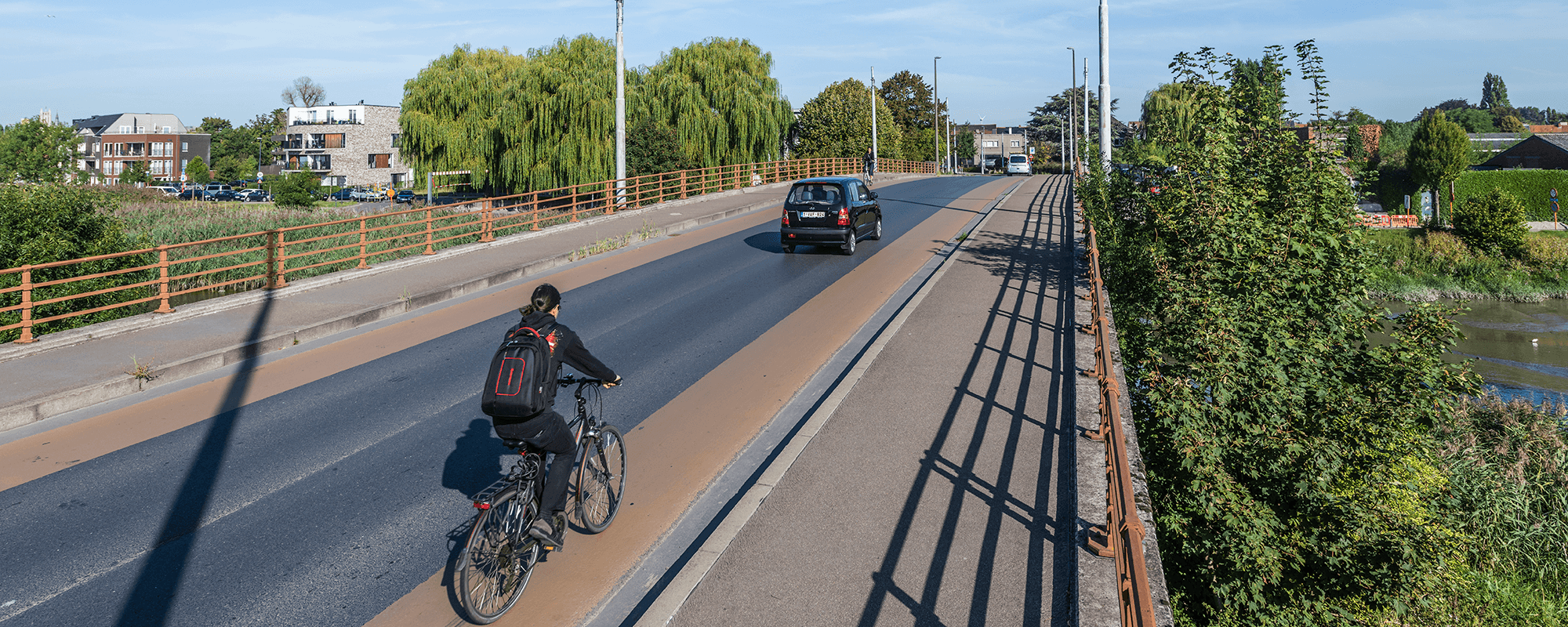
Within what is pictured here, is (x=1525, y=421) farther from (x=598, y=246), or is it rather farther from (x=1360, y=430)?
(x=598, y=246)

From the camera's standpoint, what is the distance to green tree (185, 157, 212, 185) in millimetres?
114250

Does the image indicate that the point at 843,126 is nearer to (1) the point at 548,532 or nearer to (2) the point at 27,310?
(2) the point at 27,310

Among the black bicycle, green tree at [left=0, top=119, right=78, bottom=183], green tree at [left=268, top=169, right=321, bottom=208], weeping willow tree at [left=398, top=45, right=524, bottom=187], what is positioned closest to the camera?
the black bicycle

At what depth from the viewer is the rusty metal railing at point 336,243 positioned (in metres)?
11.9

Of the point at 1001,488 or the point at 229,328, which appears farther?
the point at 229,328

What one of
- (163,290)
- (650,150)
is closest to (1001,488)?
(163,290)

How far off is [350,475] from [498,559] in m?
2.70

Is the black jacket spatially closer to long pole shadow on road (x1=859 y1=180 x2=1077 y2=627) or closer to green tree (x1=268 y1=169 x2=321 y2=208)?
long pole shadow on road (x1=859 y1=180 x2=1077 y2=627)

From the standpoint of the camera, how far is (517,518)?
4.71m

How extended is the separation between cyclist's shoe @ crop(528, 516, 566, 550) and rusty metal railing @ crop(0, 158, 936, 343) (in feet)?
26.3

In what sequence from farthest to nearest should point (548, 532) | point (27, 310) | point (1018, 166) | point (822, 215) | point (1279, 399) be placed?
point (1018, 166), point (822, 215), point (27, 310), point (1279, 399), point (548, 532)

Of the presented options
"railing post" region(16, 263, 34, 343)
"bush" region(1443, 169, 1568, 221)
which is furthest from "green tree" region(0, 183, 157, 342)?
"bush" region(1443, 169, 1568, 221)

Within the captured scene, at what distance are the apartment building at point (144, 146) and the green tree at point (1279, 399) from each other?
140007 millimetres

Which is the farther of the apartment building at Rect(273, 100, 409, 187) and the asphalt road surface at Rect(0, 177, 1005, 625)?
the apartment building at Rect(273, 100, 409, 187)
